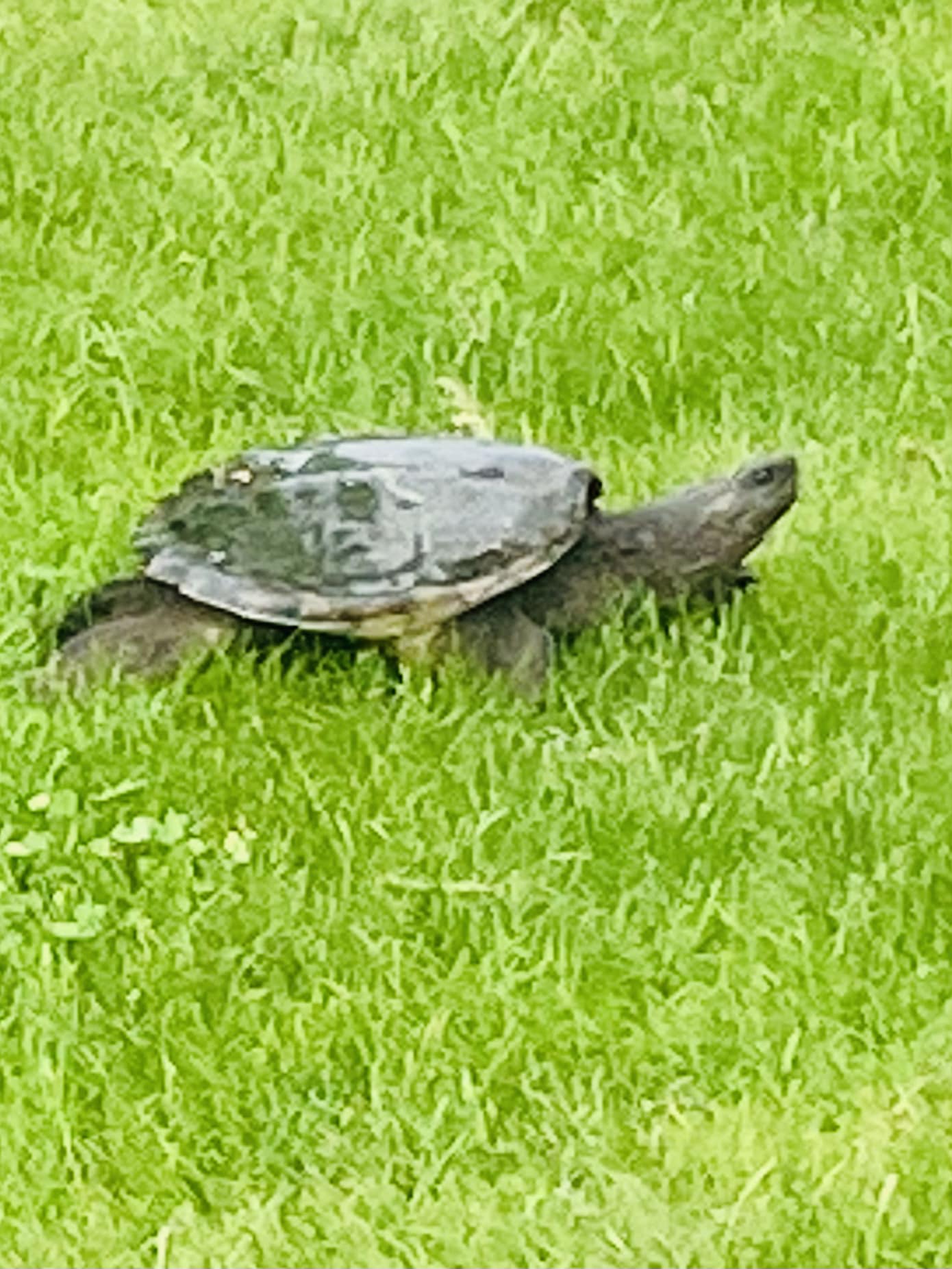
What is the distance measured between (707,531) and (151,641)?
909mm

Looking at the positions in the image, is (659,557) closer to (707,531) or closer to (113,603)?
(707,531)

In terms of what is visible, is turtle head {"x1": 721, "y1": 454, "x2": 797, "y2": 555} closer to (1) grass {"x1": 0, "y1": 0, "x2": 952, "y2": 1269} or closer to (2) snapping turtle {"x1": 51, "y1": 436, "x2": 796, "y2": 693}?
(2) snapping turtle {"x1": 51, "y1": 436, "x2": 796, "y2": 693}

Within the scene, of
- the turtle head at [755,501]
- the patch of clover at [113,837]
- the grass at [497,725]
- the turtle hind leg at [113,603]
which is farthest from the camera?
the turtle head at [755,501]

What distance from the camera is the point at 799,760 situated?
3969 mm

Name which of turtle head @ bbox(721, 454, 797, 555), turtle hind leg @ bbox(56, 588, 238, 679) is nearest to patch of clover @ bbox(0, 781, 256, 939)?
turtle hind leg @ bbox(56, 588, 238, 679)

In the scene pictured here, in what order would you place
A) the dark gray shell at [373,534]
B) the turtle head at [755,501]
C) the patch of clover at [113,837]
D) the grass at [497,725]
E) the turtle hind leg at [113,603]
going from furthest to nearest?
the turtle head at [755,501], the turtle hind leg at [113,603], the dark gray shell at [373,534], the patch of clover at [113,837], the grass at [497,725]

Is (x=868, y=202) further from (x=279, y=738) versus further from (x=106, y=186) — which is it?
(x=279, y=738)

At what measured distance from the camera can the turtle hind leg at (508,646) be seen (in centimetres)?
417

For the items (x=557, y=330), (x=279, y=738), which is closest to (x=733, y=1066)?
(x=279, y=738)

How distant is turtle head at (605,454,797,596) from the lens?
4.43 meters

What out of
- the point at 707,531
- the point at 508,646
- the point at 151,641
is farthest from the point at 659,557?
the point at 151,641

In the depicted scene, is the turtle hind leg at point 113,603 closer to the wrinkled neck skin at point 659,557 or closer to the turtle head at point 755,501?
the wrinkled neck skin at point 659,557

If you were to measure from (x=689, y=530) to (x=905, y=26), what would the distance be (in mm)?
2759

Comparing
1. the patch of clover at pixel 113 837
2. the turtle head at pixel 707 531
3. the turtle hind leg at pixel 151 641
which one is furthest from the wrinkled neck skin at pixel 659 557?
the patch of clover at pixel 113 837
